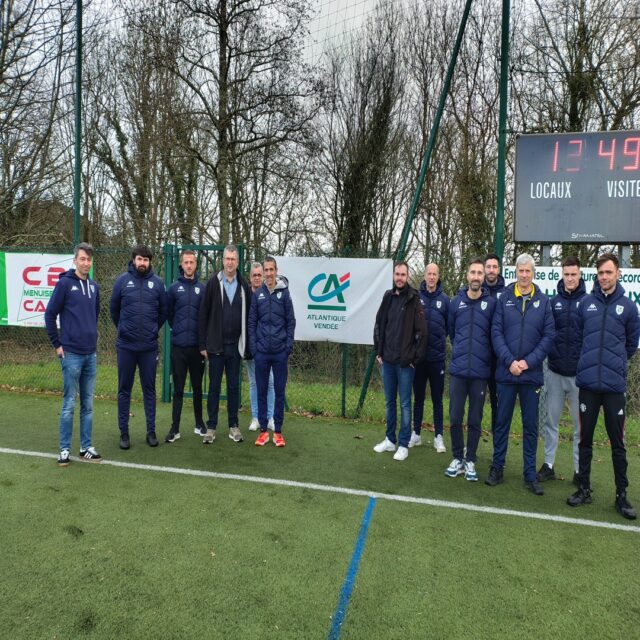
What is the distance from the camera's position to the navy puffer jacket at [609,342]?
3.84m

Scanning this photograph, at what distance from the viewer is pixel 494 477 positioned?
14.6ft

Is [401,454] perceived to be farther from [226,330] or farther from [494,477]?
[226,330]

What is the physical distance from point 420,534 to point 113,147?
1594 centimetres

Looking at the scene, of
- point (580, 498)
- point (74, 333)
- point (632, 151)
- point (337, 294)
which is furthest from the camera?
point (337, 294)

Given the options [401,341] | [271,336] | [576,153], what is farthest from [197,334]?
[576,153]

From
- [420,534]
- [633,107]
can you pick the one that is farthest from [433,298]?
[633,107]

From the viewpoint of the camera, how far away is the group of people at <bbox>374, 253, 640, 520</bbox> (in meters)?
3.89

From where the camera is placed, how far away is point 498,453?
4.48 meters

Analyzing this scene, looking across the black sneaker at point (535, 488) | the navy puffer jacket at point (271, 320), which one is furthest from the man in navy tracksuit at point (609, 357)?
the navy puffer jacket at point (271, 320)

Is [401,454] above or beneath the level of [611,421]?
beneath

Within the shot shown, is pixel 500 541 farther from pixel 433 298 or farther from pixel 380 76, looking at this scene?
pixel 380 76

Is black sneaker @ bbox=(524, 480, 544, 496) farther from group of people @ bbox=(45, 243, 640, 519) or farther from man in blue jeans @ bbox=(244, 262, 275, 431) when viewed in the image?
man in blue jeans @ bbox=(244, 262, 275, 431)

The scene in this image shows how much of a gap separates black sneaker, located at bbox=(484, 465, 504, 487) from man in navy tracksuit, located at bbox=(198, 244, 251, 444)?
265cm

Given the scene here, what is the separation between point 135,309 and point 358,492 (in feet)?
9.40
